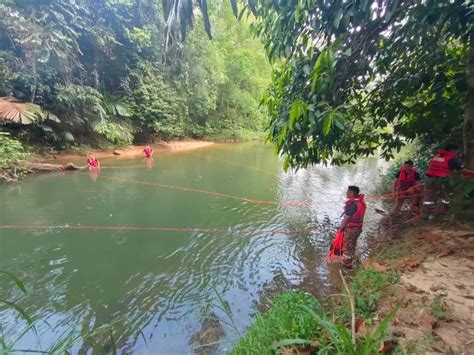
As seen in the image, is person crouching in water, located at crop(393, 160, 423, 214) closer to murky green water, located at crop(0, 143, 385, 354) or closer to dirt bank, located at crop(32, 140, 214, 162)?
murky green water, located at crop(0, 143, 385, 354)

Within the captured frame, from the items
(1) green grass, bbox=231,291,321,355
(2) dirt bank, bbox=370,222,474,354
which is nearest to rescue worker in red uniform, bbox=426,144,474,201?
(2) dirt bank, bbox=370,222,474,354

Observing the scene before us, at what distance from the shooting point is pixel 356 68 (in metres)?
4.03

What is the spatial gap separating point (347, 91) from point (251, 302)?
3.32m

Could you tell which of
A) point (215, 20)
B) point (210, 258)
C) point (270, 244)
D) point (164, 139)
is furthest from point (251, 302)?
point (215, 20)

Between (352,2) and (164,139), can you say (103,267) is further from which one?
(164,139)

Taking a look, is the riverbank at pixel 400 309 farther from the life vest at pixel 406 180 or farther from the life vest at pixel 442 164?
the life vest at pixel 406 180

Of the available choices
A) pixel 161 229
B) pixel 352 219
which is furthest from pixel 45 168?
pixel 352 219

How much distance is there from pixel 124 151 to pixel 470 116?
16.0 metres

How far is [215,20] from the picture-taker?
21422 millimetres

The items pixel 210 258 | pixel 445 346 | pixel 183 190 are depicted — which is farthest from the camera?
pixel 183 190

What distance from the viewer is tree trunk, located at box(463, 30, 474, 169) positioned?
4066 millimetres

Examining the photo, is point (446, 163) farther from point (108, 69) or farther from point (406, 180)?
point (108, 69)

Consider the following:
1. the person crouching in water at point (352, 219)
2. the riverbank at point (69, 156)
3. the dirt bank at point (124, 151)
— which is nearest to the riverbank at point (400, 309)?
the person crouching in water at point (352, 219)

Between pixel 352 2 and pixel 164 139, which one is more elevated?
pixel 352 2
